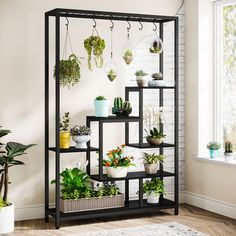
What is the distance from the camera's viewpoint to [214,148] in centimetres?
562

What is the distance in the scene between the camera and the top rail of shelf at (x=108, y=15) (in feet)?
16.2

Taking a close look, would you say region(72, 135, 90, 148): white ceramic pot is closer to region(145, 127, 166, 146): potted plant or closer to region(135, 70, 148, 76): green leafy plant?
region(145, 127, 166, 146): potted plant

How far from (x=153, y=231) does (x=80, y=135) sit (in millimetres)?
1150

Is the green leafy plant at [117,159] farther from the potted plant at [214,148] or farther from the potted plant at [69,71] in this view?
the potted plant at [214,148]

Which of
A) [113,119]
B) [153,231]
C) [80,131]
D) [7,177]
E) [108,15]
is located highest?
[108,15]

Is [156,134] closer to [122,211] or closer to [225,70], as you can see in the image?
[122,211]

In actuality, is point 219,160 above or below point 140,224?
above

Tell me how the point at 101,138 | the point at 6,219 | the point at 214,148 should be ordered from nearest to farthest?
the point at 6,219 → the point at 101,138 → the point at 214,148

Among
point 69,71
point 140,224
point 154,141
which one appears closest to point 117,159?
point 154,141

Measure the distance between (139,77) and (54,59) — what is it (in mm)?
893

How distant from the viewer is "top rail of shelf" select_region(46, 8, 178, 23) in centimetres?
495

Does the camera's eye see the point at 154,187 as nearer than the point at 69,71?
No

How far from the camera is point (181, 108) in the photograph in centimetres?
605

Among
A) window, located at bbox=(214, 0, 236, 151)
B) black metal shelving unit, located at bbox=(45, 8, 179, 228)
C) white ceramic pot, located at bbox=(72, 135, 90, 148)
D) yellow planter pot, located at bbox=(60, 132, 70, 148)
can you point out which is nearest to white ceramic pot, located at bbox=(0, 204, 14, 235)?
black metal shelving unit, located at bbox=(45, 8, 179, 228)
